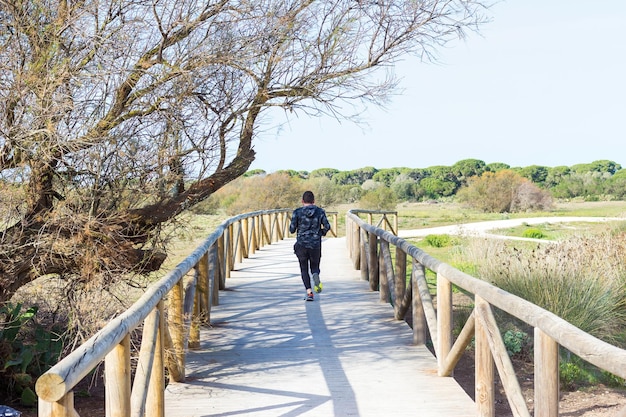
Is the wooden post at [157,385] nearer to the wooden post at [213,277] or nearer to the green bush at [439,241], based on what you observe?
the wooden post at [213,277]

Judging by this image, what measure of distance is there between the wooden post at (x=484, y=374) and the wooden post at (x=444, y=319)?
1081mm

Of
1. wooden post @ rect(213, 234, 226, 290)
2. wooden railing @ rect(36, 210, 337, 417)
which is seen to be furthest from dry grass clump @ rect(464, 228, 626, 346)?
wooden railing @ rect(36, 210, 337, 417)

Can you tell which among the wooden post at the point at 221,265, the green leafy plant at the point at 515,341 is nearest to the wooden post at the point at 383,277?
the green leafy plant at the point at 515,341

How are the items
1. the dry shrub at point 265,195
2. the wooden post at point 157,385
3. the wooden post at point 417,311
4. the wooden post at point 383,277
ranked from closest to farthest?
the wooden post at point 157,385
the wooden post at point 417,311
the wooden post at point 383,277
the dry shrub at point 265,195

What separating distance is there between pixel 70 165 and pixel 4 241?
1.06 m

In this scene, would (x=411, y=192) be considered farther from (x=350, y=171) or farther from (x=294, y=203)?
(x=294, y=203)

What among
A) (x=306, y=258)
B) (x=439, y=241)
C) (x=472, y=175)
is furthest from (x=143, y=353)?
(x=472, y=175)

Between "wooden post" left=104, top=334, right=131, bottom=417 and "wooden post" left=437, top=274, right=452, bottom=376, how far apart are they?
9.96ft

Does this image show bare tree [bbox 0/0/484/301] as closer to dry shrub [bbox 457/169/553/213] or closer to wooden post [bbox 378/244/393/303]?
wooden post [bbox 378/244/393/303]

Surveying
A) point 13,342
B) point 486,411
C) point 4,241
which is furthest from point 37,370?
point 486,411

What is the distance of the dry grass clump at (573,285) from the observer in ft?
35.3

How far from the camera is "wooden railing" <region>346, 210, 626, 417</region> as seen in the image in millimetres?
3279

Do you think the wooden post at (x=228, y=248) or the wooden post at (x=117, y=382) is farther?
the wooden post at (x=228, y=248)

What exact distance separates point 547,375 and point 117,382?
2.08 m
